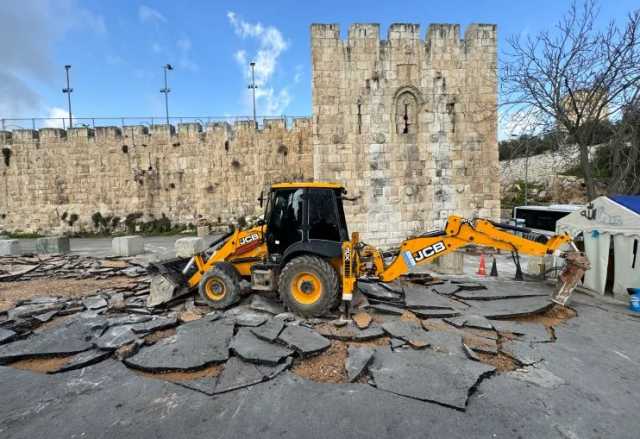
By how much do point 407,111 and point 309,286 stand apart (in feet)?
25.3

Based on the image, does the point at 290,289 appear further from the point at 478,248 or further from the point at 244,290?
the point at 478,248

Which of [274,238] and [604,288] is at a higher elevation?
[274,238]

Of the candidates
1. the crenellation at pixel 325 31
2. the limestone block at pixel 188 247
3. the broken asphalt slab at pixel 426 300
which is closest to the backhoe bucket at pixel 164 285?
the broken asphalt slab at pixel 426 300

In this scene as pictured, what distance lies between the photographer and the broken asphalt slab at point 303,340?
411 cm

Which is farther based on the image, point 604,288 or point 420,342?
point 604,288

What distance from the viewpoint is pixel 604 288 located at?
6906mm

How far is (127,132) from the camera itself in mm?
18031

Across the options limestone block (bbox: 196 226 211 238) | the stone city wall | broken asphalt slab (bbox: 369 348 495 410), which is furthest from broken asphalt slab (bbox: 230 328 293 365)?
the stone city wall

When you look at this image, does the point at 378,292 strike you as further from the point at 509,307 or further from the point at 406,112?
the point at 406,112

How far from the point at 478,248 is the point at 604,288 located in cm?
452

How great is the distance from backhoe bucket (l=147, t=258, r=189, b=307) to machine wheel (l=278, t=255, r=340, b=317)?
212 cm

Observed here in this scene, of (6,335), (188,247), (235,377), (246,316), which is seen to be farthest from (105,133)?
(235,377)

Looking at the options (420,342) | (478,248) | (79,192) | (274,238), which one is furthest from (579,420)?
(79,192)

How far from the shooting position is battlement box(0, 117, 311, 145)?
17.6 m
